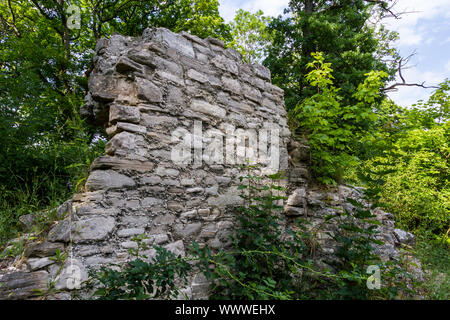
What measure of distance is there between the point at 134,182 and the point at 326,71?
2907 mm

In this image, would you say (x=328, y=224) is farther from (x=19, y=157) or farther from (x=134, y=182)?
(x=19, y=157)

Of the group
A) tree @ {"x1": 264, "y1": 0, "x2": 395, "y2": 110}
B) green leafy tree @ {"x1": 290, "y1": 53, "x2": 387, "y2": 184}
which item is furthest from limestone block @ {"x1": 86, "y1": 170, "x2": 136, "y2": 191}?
tree @ {"x1": 264, "y1": 0, "x2": 395, "y2": 110}

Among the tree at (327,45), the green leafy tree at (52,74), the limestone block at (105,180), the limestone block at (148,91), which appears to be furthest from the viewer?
the tree at (327,45)

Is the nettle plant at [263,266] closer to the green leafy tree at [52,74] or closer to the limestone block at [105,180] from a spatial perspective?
the limestone block at [105,180]

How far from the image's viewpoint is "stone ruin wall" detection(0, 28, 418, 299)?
1514 millimetres

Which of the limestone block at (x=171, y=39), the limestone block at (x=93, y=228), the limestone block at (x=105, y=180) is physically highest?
the limestone block at (x=171, y=39)

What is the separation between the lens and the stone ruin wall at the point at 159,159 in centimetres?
151

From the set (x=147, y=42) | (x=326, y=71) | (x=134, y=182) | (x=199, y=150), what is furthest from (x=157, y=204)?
(x=326, y=71)

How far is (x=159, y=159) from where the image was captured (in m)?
1.95

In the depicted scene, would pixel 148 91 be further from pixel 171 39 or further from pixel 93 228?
pixel 93 228

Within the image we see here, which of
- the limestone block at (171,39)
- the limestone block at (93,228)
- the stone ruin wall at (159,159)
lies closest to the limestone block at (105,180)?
the stone ruin wall at (159,159)

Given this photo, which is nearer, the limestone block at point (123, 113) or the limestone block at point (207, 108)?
the limestone block at point (123, 113)
